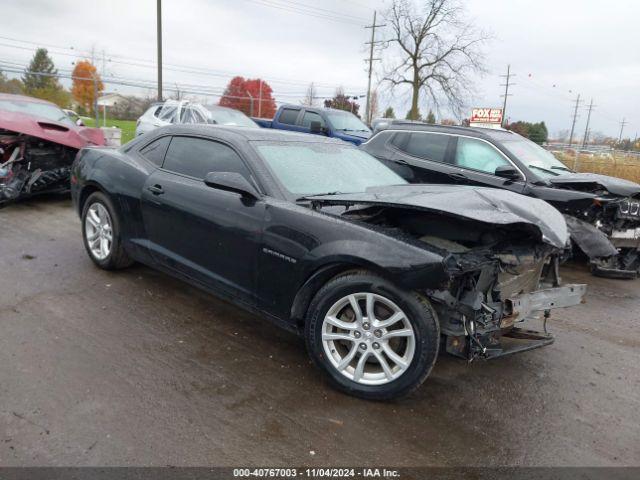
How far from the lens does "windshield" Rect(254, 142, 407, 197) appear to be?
3.62 meters

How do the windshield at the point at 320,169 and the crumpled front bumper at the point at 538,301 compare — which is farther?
the windshield at the point at 320,169

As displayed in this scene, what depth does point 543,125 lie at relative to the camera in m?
69.8

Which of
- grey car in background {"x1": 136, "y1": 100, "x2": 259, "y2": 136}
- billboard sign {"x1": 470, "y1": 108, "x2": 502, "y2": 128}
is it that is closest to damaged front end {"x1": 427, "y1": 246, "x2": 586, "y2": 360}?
grey car in background {"x1": 136, "y1": 100, "x2": 259, "y2": 136}

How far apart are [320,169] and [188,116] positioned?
891cm

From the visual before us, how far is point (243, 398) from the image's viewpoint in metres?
2.93

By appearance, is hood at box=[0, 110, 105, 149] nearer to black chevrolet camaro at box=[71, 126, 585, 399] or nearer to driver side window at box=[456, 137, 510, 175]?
black chevrolet camaro at box=[71, 126, 585, 399]

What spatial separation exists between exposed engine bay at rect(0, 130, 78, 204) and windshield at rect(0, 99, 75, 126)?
39.6 inches

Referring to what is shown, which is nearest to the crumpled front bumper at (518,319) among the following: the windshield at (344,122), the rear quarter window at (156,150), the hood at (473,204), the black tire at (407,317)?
the black tire at (407,317)

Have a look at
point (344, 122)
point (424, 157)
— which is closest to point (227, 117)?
point (344, 122)

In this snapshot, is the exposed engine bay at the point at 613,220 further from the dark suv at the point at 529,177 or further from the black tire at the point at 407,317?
the black tire at the point at 407,317

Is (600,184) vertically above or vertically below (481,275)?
above

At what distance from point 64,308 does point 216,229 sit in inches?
60.6

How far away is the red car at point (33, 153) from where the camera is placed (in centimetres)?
718

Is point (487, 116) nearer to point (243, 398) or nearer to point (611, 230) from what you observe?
point (611, 230)
